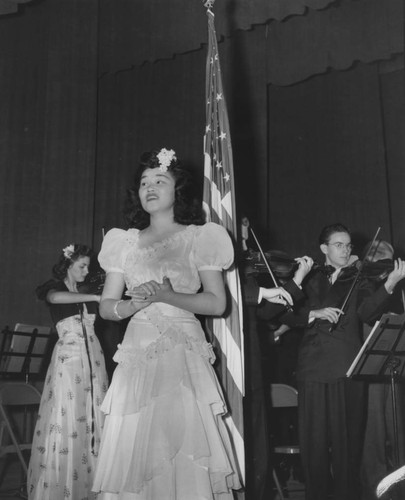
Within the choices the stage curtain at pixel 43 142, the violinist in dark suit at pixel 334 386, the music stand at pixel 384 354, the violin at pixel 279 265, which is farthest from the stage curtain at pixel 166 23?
the music stand at pixel 384 354

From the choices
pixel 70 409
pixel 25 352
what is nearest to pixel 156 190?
pixel 70 409

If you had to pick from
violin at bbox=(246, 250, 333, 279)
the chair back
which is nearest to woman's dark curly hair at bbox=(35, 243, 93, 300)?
violin at bbox=(246, 250, 333, 279)

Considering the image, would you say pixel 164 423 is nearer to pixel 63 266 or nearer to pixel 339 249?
pixel 339 249

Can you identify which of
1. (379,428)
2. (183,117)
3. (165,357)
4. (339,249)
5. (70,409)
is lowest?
(379,428)

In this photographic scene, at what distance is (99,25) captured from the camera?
27.3ft

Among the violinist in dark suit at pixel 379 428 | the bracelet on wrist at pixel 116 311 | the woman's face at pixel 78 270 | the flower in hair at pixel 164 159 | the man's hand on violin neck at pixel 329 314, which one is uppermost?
the flower in hair at pixel 164 159

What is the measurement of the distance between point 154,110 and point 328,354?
5.67m

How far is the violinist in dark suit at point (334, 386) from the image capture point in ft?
12.8

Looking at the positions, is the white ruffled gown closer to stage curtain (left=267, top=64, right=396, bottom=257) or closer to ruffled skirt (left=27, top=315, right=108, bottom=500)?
ruffled skirt (left=27, top=315, right=108, bottom=500)

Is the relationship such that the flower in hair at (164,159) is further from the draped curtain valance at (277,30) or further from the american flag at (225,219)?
the draped curtain valance at (277,30)

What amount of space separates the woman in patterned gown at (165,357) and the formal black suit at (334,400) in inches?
62.4

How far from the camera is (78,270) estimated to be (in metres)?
5.29

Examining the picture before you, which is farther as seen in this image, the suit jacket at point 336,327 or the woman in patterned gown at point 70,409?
the woman in patterned gown at point 70,409

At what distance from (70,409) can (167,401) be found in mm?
2313
